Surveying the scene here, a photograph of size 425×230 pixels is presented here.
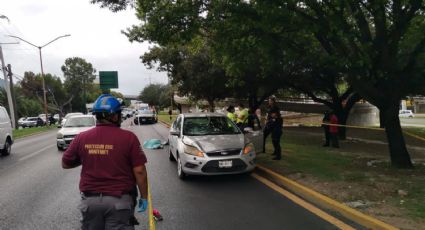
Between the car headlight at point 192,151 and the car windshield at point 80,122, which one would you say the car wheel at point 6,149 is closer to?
the car windshield at point 80,122

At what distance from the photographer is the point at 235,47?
39.6 ft

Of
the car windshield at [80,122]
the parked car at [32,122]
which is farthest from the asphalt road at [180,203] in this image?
the parked car at [32,122]

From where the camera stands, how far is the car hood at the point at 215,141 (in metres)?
8.95

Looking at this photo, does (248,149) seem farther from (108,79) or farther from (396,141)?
(108,79)

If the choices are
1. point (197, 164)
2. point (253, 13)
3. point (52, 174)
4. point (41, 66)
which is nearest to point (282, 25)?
point (253, 13)

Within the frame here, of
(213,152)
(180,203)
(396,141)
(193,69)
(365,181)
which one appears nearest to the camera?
(180,203)

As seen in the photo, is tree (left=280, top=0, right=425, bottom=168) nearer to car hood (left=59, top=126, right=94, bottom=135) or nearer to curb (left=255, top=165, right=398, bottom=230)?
curb (left=255, top=165, right=398, bottom=230)

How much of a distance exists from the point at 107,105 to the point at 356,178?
6.38 metres

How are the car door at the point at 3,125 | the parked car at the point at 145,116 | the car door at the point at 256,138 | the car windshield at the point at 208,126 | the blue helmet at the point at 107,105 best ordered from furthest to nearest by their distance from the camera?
the parked car at the point at 145,116 → the car door at the point at 3,125 → the car door at the point at 256,138 → the car windshield at the point at 208,126 → the blue helmet at the point at 107,105

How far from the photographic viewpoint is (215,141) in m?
9.21

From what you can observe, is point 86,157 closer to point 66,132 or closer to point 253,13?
point 253,13

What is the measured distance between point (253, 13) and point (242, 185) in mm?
4227

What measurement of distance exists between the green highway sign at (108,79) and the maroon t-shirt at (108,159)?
26.5 metres

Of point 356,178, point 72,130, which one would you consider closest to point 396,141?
point 356,178
